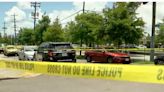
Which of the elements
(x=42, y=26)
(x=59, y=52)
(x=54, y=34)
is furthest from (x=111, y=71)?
(x=42, y=26)

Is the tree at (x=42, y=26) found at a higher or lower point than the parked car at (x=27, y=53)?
higher

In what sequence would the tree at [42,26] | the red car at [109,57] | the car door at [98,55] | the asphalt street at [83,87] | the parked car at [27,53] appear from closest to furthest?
1. the asphalt street at [83,87]
2. the red car at [109,57]
3. the car door at [98,55]
4. the parked car at [27,53]
5. the tree at [42,26]

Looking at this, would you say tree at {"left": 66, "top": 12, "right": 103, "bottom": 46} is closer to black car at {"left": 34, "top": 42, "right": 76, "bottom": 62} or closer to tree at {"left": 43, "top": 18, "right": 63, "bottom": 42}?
tree at {"left": 43, "top": 18, "right": 63, "bottom": 42}

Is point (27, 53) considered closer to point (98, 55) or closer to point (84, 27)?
point (98, 55)

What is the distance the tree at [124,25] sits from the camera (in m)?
35.9

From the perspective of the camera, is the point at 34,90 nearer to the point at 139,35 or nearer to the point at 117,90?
the point at 117,90

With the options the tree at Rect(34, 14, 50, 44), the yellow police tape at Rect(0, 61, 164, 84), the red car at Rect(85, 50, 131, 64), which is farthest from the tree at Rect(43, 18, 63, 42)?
the yellow police tape at Rect(0, 61, 164, 84)

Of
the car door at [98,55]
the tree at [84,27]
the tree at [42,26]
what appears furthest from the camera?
the tree at [42,26]

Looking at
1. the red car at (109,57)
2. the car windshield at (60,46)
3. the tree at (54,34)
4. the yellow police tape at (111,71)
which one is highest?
the tree at (54,34)

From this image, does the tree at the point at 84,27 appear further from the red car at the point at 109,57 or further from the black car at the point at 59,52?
the black car at the point at 59,52

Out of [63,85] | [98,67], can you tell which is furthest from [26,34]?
[98,67]

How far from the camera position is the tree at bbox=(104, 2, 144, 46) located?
1415 inches

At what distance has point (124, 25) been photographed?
35.8 meters

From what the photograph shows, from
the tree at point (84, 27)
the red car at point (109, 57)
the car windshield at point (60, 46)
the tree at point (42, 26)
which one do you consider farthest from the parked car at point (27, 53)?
Answer: the tree at point (42, 26)
